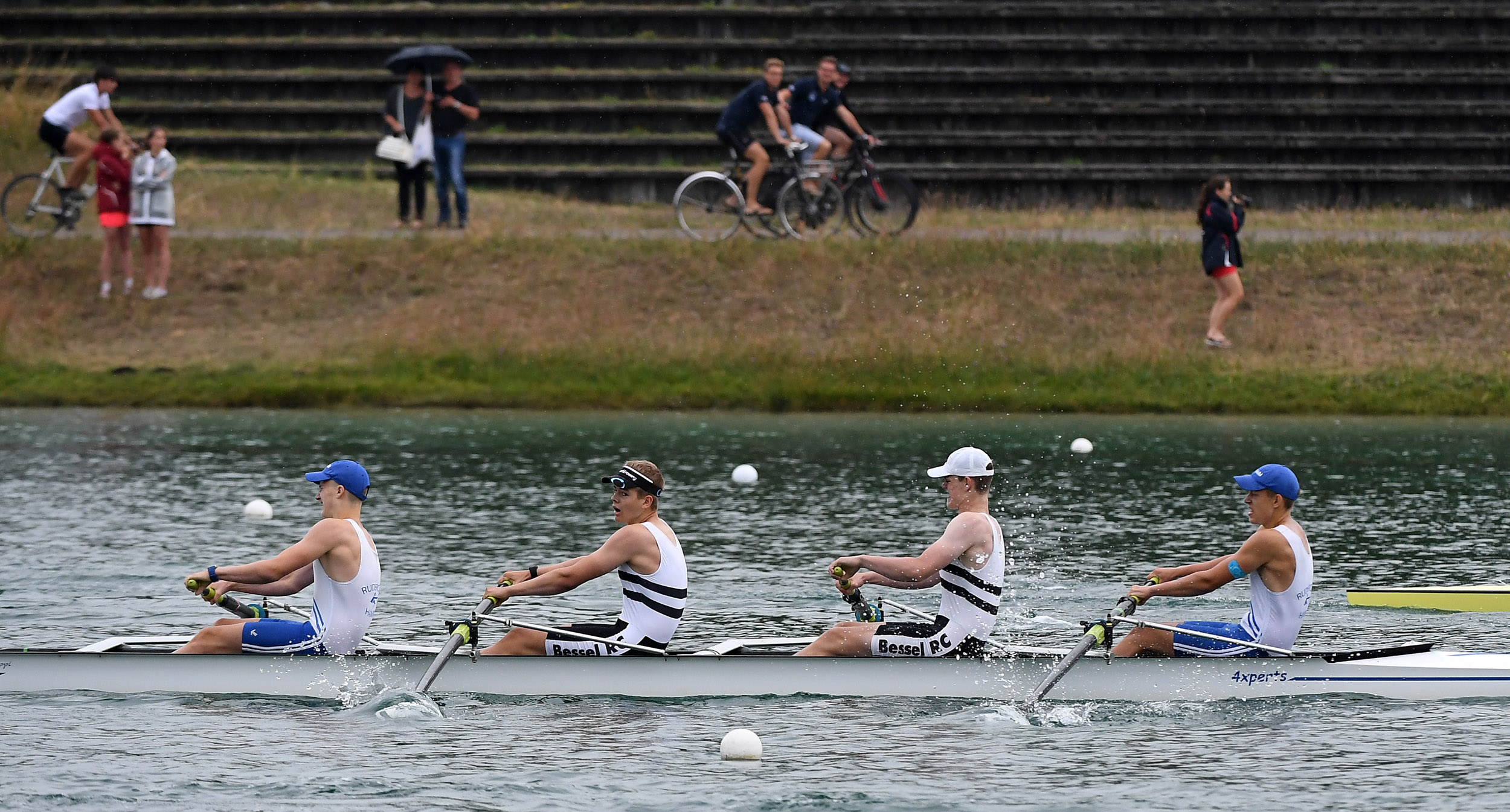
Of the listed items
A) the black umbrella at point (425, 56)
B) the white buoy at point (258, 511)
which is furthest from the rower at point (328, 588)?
the black umbrella at point (425, 56)

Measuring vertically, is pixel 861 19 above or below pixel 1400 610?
above

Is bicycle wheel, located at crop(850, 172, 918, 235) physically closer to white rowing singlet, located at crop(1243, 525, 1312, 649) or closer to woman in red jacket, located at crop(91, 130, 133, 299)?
woman in red jacket, located at crop(91, 130, 133, 299)

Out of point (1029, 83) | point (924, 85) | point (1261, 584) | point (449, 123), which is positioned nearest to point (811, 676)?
point (1261, 584)

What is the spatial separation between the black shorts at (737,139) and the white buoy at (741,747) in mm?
16480

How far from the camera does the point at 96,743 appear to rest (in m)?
9.75

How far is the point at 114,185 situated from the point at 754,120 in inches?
324

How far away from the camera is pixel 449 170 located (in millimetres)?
26500

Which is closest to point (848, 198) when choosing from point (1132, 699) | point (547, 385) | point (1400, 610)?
point (547, 385)

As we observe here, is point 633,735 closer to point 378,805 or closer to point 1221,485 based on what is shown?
point 378,805

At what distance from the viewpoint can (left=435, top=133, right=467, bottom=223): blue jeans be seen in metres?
26.4

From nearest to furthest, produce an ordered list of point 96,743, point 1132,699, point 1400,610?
point 96,743 < point 1132,699 < point 1400,610

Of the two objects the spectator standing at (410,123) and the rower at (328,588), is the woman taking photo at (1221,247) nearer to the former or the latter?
the spectator standing at (410,123)

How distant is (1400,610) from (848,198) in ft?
45.6

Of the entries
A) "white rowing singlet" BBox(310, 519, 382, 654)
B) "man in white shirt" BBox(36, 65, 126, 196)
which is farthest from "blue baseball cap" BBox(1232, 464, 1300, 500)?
"man in white shirt" BBox(36, 65, 126, 196)
